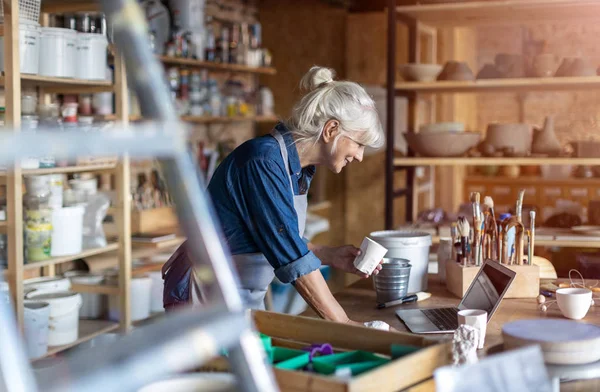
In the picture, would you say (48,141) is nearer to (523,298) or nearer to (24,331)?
(523,298)

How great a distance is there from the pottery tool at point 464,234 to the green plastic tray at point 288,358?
48.4 inches

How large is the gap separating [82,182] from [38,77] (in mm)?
753

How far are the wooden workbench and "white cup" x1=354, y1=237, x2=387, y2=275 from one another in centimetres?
15

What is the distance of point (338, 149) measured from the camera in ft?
8.30

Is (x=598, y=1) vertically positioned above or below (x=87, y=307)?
above

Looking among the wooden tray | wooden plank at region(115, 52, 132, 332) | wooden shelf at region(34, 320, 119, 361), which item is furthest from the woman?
wooden plank at region(115, 52, 132, 332)

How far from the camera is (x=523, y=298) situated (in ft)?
8.49

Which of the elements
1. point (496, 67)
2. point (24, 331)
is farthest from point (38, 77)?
point (496, 67)

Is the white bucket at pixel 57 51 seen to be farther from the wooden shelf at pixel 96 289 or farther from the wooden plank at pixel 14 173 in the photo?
the wooden shelf at pixel 96 289

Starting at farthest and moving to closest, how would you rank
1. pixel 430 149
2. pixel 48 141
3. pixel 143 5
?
pixel 143 5, pixel 430 149, pixel 48 141

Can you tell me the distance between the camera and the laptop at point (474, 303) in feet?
7.11

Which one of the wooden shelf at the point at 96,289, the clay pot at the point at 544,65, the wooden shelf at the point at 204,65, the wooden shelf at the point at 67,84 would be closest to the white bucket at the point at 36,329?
the wooden shelf at the point at 96,289

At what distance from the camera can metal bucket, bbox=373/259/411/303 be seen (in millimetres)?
2539

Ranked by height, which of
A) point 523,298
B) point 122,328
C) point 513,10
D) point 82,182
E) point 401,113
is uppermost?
point 513,10
